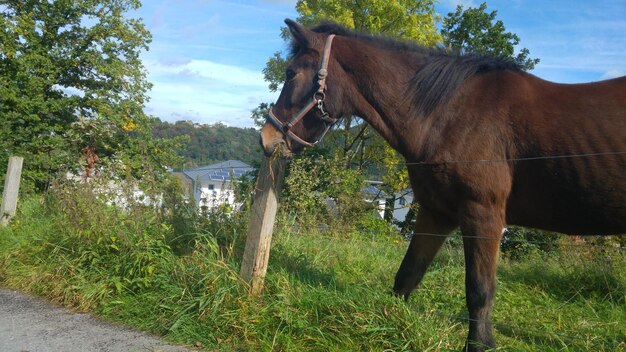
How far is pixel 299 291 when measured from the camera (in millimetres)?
4344

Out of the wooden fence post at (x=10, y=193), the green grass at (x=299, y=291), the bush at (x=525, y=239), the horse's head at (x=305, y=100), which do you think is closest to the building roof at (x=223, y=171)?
the green grass at (x=299, y=291)

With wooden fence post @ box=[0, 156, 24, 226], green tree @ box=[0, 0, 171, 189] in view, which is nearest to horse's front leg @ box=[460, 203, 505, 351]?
wooden fence post @ box=[0, 156, 24, 226]

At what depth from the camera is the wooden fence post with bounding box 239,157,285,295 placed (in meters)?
4.58

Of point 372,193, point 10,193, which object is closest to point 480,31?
point 372,193

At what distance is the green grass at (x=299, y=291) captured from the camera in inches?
153

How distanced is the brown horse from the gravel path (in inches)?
76.7

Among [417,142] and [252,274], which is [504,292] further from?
[252,274]

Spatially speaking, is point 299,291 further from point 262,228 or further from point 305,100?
point 305,100

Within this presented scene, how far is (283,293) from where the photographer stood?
14.2ft

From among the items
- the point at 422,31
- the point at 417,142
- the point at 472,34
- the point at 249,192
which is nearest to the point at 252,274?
the point at 249,192

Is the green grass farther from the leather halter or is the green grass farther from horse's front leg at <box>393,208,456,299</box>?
the leather halter

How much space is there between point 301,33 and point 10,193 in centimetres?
617

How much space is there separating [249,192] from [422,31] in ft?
70.2

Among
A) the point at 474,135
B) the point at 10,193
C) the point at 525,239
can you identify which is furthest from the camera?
the point at 525,239
